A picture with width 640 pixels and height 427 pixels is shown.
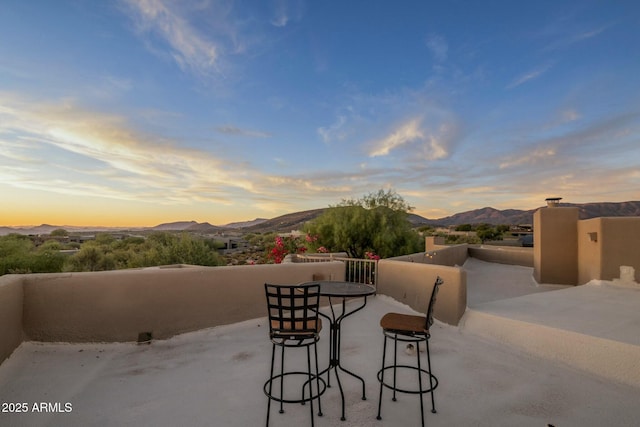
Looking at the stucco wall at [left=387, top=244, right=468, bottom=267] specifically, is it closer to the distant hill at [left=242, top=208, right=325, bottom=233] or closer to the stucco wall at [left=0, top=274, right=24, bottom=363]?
the stucco wall at [left=0, top=274, right=24, bottom=363]

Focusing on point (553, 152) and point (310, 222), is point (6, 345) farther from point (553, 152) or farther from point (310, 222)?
point (553, 152)

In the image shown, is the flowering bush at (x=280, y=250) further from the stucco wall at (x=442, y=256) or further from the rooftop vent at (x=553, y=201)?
the rooftop vent at (x=553, y=201)

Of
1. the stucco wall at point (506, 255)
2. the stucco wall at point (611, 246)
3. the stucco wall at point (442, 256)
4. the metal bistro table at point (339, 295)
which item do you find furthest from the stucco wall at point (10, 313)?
the stucco wall at point (506, 255)

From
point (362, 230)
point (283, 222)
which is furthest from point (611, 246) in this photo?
point (283, 222)

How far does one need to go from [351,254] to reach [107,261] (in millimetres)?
18237

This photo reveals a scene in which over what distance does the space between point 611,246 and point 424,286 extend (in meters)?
5.52

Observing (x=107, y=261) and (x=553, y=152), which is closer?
(x=553, y=152)

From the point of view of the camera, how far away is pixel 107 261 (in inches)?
880

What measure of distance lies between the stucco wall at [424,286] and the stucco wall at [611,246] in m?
5.09

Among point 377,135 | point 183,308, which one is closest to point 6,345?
point 183,308

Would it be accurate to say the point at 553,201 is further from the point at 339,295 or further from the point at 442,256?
the point at 339,295

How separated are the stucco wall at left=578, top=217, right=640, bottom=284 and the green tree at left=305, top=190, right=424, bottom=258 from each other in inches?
267

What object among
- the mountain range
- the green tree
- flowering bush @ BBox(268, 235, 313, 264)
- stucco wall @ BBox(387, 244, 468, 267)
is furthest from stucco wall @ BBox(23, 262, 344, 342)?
the mountain range

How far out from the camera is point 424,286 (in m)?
5.98
